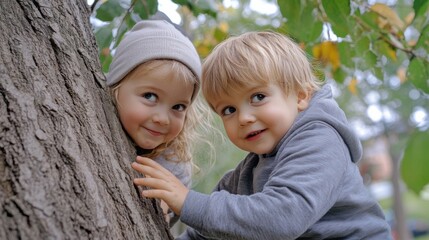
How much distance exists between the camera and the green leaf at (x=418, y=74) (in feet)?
6.68

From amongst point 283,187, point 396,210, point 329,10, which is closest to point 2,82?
point 283,187

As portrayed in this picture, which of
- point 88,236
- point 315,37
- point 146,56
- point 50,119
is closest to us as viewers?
point 88,236

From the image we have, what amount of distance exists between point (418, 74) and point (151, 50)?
104cm

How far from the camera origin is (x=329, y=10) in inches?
67.1

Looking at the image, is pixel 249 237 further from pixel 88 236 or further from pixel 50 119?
pixel 50 119

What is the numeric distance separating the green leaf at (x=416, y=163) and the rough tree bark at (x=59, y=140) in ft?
2.76

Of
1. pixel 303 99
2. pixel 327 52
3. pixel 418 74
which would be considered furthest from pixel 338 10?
pixel 327 52

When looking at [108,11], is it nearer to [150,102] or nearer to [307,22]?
[150,102]

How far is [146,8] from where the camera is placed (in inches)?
82.7

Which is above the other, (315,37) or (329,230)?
(315,37)

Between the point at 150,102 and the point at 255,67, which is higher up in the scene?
the point at 255,67

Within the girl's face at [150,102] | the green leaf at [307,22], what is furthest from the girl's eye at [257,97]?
the green leaf at [307,22]

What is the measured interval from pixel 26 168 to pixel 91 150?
0.21 meters

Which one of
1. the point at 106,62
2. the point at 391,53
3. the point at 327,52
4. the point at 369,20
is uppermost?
the point at 369,20
